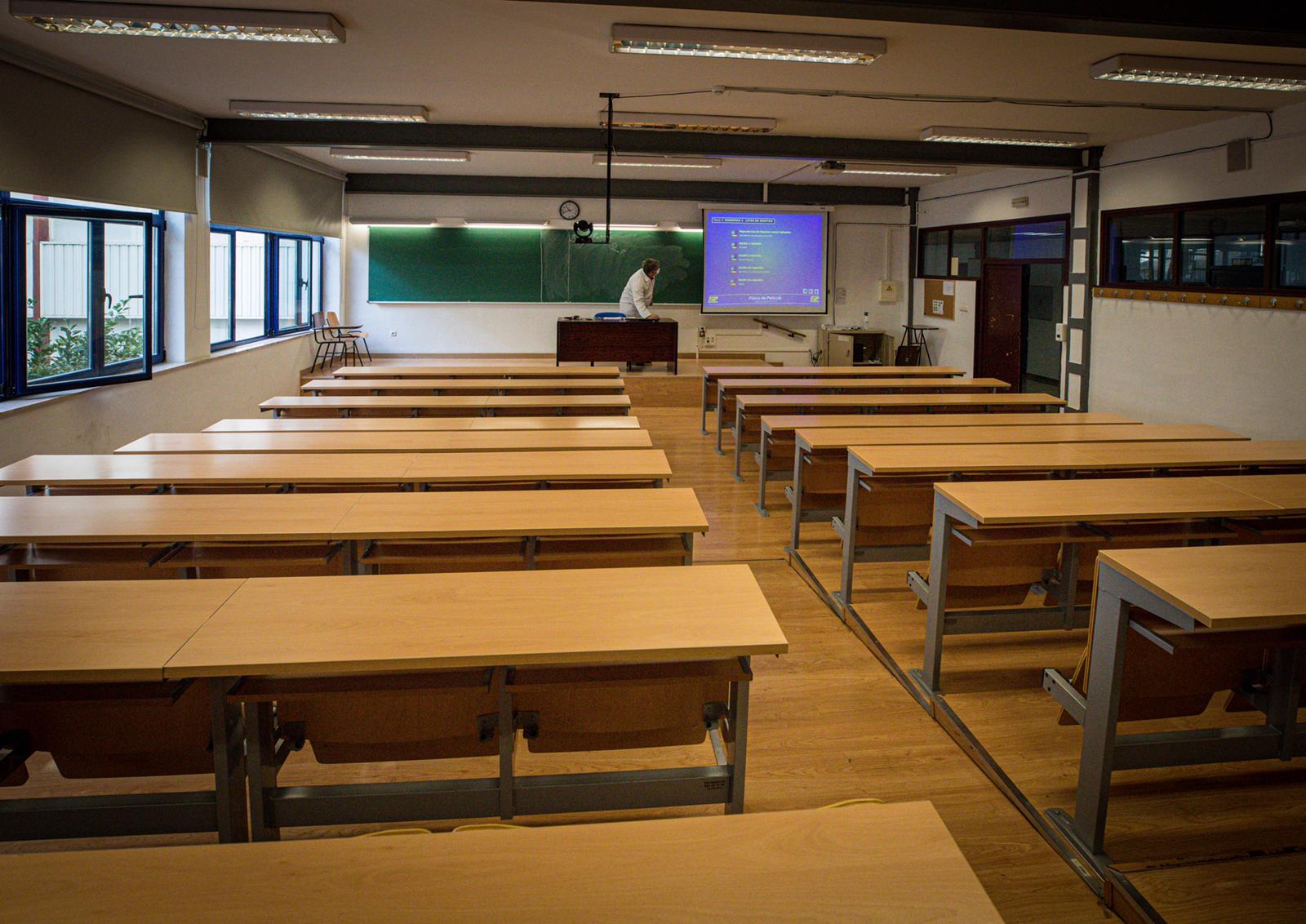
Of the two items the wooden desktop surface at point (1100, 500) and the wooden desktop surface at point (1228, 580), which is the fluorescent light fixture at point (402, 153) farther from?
the wooden desktop surface at point (1228, 580)

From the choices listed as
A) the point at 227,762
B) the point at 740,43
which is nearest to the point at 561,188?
the point at 740,43

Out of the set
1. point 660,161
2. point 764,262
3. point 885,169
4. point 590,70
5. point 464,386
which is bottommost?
point 464,386

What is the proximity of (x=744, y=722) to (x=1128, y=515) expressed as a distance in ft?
5.47

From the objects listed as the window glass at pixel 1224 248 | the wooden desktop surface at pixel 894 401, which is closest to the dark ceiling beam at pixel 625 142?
the window glass at pixel 1224 248

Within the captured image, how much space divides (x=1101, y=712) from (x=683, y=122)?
6120mm

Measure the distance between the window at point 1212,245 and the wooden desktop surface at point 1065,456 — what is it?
10.5 ft

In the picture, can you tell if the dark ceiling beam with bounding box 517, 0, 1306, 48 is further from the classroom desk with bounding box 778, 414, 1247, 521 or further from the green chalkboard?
the green chalkboard

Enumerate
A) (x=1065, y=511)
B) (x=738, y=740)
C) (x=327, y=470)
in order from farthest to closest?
(x=327, y=470)
(x=1065, y=511)
(x=738, y=740)

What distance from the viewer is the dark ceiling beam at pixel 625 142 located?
8.17 m

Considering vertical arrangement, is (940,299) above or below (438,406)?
above

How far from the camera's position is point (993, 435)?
491 centimetres

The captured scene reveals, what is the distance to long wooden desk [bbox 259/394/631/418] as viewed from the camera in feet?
19.3

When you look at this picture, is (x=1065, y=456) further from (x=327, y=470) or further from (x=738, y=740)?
(x=327, y=470)

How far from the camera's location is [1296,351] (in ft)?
22.8
